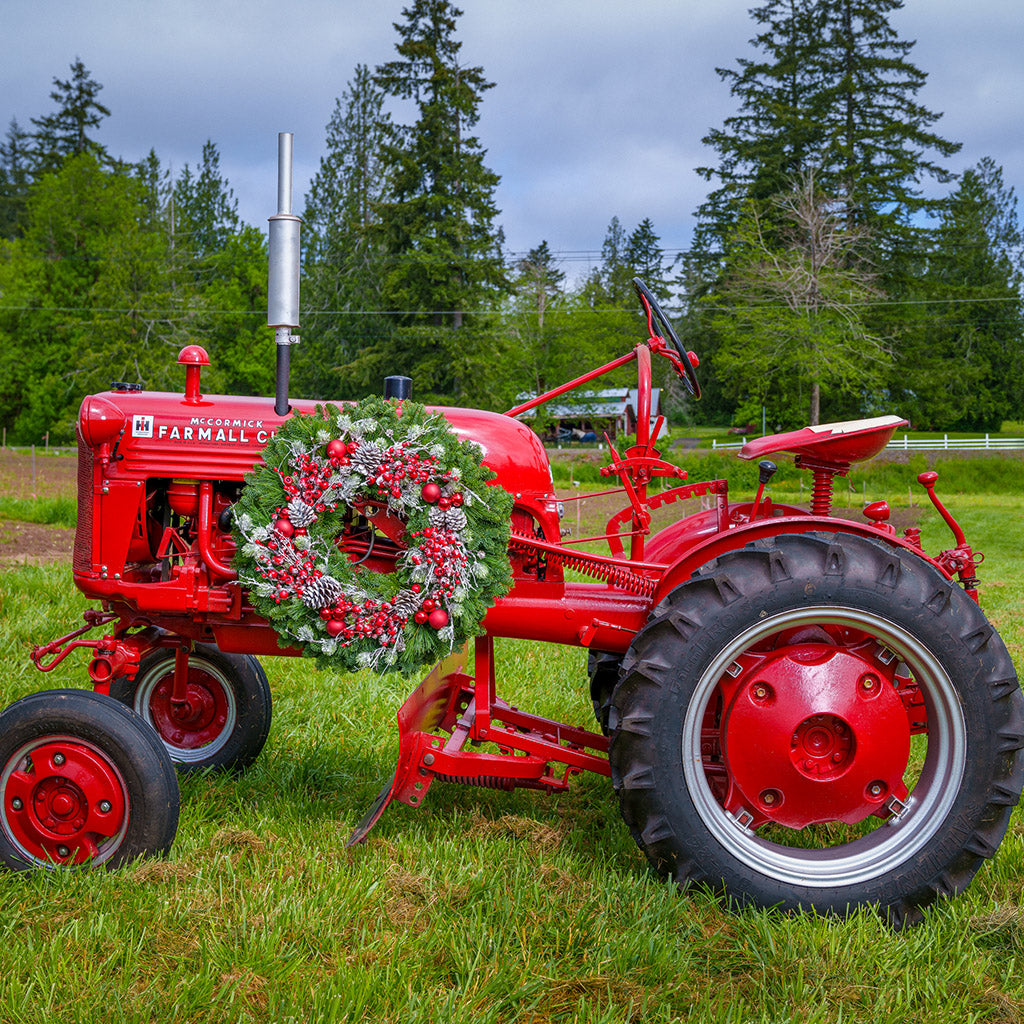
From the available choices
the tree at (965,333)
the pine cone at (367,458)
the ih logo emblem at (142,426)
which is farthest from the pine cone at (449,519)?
the tree at (965,333)

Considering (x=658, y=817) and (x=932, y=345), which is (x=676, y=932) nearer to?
(x=658, y=817)

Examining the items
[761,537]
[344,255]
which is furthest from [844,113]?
[761,537]

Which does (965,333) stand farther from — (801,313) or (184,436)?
(184,436)

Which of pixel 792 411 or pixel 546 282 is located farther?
pixel 546 282

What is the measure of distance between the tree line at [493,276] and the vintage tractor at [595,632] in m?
22.6

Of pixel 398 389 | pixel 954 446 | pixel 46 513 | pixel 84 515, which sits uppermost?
pixel 954 446

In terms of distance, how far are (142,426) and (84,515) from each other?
41cm

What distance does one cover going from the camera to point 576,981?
239 cm

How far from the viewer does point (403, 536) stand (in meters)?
2.99

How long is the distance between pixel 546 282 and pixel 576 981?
111 feet

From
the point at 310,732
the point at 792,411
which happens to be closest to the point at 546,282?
the point at 792,411

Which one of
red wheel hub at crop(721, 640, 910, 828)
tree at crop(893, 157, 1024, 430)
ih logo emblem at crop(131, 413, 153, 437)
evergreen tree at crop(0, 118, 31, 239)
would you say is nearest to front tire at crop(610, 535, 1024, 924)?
red wheel hub at crop(721, 640, 910, 828)

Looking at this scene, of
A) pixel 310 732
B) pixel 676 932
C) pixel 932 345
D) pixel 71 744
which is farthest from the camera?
pixel 932 345

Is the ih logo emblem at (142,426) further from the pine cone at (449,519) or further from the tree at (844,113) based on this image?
the tree at (844,113)
